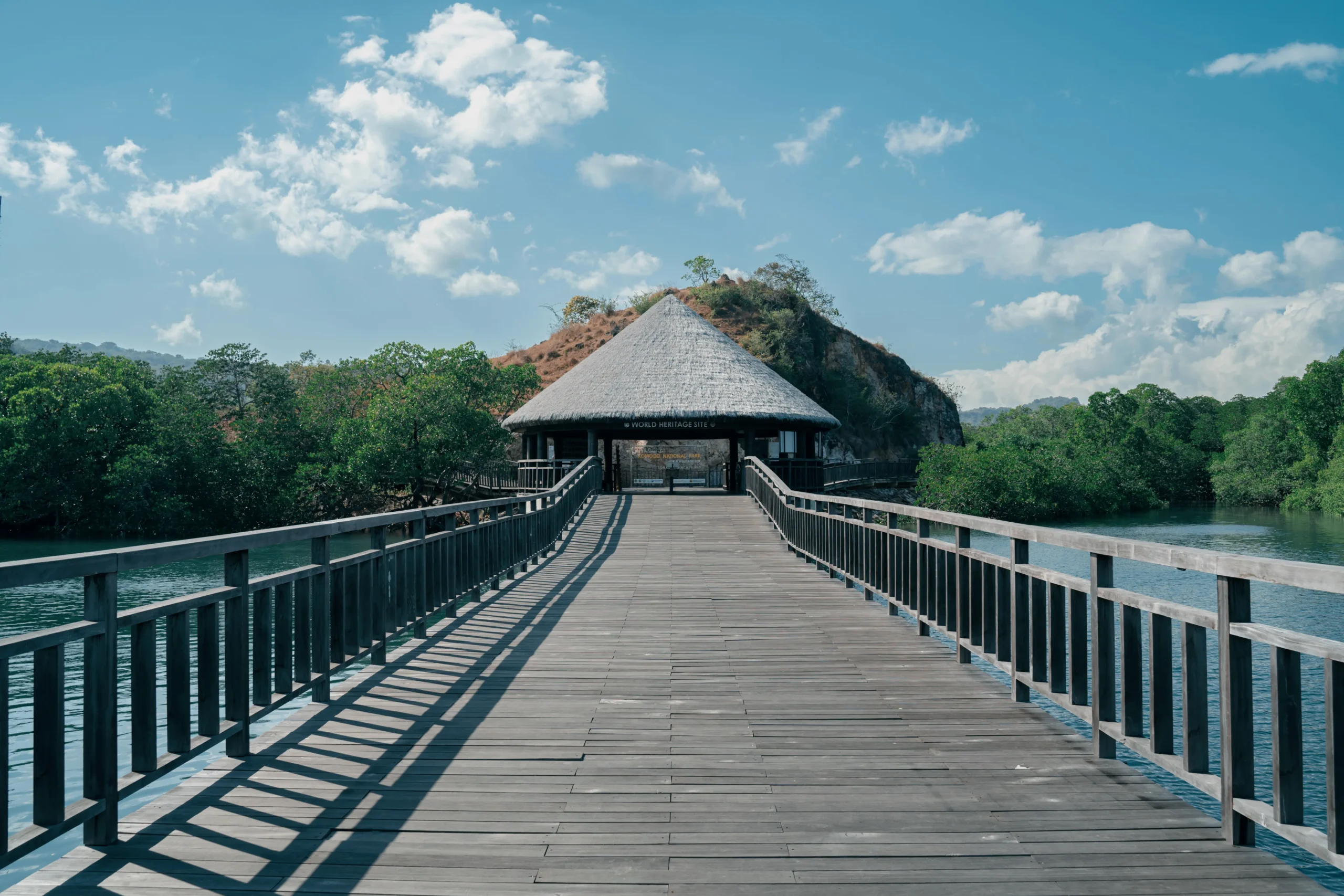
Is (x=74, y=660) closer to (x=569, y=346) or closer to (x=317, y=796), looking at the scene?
(x=317, y=796)

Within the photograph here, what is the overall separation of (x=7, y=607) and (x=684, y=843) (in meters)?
20.5

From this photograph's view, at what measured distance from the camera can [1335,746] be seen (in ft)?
7.93

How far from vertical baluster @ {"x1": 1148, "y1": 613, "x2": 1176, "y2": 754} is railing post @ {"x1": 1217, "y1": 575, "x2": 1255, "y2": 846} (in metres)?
0.31

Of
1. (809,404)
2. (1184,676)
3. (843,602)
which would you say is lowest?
(843,602)

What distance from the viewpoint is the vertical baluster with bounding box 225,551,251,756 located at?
3.73m

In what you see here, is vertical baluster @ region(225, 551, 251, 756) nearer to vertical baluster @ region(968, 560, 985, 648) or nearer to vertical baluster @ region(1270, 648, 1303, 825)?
vertical baluster @ region(1270, 648, 1303, 825)

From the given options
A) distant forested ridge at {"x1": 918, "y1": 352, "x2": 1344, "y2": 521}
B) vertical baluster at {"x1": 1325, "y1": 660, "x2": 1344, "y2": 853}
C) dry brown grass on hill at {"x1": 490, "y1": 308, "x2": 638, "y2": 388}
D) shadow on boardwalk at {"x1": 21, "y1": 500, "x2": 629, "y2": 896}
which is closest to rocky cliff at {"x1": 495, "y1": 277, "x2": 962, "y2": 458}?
dry brown grass on hill at {"x1": 490, "y1": 308, "x2": 638, "y2": 388}

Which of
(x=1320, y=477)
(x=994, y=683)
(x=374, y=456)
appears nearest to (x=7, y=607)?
(x=374, y=456)

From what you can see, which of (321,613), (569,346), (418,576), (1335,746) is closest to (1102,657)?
(1335,746)

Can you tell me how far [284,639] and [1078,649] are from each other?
140 inches

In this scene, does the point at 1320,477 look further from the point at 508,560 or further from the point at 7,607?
the point at 7,607

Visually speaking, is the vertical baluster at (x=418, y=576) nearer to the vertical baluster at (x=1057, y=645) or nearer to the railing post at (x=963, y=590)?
the railing post at (x=963, y=590)

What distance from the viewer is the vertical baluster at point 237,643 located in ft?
12.2

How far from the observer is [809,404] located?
3181cm
